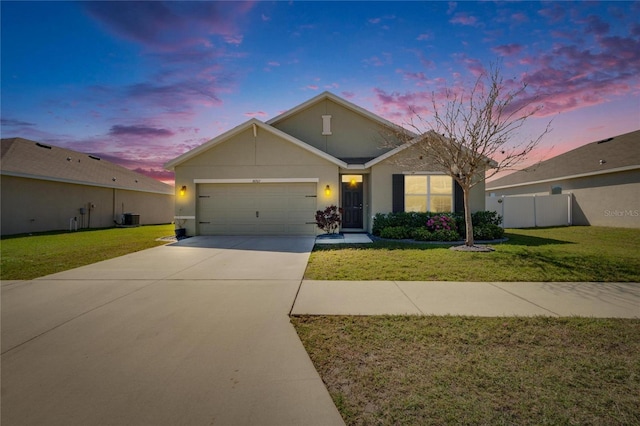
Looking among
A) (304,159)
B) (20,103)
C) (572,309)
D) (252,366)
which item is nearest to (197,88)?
(304,159)

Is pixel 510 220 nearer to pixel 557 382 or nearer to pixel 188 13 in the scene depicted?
pixel 557 382

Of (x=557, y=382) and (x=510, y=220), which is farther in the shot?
(x=510, y=220)

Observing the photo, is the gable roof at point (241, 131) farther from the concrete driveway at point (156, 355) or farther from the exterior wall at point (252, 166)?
the concrete driveway at point (156, 355)

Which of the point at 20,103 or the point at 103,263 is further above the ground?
the point at 20,103

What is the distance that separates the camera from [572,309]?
4070mm

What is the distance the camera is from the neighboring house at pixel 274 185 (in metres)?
12.7

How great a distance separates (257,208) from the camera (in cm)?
1309

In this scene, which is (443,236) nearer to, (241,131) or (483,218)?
(483,218)

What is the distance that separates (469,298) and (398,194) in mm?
8503

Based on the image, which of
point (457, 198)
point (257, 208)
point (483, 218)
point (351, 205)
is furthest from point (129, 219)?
point (483, 218)

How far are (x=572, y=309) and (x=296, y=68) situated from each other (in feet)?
35.4

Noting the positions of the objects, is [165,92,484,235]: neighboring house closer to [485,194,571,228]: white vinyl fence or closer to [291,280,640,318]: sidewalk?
[485,194,571,228]: white vinyl fence

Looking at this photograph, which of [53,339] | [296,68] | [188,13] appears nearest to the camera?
[53,339]

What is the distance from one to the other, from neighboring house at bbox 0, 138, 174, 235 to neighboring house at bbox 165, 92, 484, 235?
8799mm
